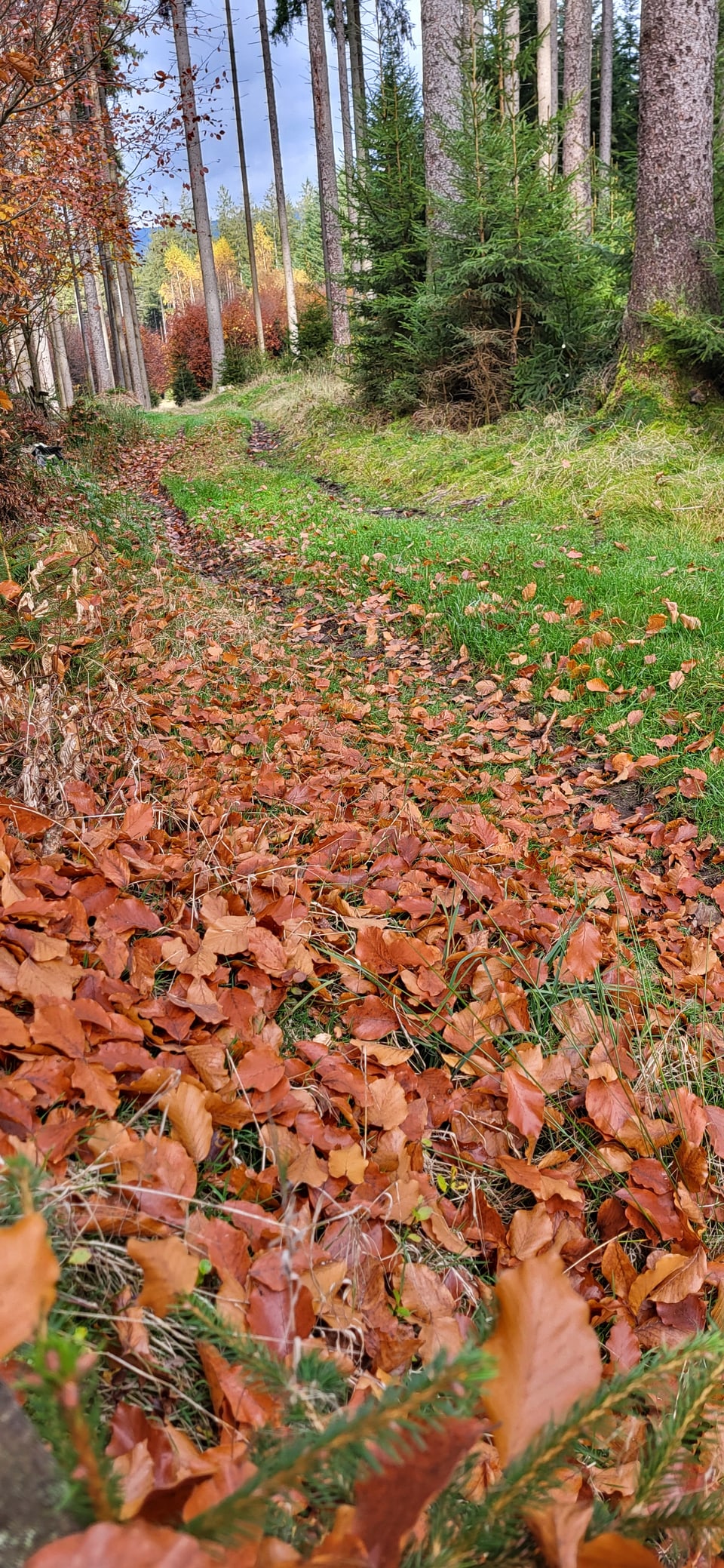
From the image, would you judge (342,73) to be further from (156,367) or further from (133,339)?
(156,367)

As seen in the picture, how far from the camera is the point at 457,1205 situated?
1.51 m

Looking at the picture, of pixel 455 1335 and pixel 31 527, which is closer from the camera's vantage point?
pixel 455 1335

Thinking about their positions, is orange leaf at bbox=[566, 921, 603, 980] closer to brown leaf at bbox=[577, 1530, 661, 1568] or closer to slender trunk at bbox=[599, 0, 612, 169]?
brown leaf at bbox=[577, 1530, 661, 1568]

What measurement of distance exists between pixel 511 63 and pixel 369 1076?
8725 millimetres

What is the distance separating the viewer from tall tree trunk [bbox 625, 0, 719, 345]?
5.61m

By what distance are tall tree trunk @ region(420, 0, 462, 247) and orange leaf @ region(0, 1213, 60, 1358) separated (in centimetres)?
970

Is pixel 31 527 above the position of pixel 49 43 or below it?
below

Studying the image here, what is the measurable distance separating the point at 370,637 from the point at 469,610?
1.97 ft

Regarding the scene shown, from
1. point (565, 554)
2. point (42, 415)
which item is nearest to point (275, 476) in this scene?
point (42, 415)

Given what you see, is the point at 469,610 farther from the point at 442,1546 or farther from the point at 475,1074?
the point at 442,1546

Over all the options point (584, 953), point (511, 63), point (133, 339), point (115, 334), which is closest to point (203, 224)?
point (133, 339)

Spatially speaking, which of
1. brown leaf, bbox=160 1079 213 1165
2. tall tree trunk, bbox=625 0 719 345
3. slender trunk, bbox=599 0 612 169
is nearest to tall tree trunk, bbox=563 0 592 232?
slender trunk, bbox=599 0 612 169

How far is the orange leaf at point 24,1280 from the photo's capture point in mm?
398

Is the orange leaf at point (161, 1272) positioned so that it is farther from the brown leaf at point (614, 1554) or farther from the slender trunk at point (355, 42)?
the slender trunk at point (355, 42)
